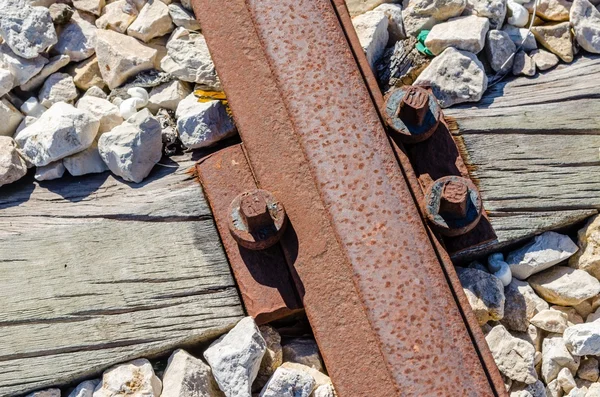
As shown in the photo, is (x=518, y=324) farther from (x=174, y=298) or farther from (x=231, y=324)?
(x=174, y=298)

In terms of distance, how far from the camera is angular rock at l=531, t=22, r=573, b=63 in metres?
2.93

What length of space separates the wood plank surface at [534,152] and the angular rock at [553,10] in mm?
312

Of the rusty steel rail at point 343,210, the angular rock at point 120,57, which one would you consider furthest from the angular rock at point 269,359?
the angular rock at point 120,57

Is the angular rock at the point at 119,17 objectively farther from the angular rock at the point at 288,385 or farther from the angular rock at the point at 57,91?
the angular rock at the point at 288,385

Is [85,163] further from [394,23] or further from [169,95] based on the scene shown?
[394,23]

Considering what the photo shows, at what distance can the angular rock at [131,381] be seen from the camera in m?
2.27

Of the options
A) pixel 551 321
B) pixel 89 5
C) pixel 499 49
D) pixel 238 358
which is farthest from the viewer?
pixel 89 5

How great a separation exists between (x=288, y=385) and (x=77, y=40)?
1659 mm

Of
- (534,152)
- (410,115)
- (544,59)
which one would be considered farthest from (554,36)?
(410,115)

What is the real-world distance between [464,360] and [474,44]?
3.99 ft

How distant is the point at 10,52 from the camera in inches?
116

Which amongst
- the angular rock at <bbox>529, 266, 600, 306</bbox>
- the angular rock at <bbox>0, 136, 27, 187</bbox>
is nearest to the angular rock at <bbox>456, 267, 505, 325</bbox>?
the angular rock at <bbox>529, 266, 600, 306</bbox>

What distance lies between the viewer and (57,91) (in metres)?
2.92

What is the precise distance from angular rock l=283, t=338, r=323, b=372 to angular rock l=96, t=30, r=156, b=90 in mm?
1229
